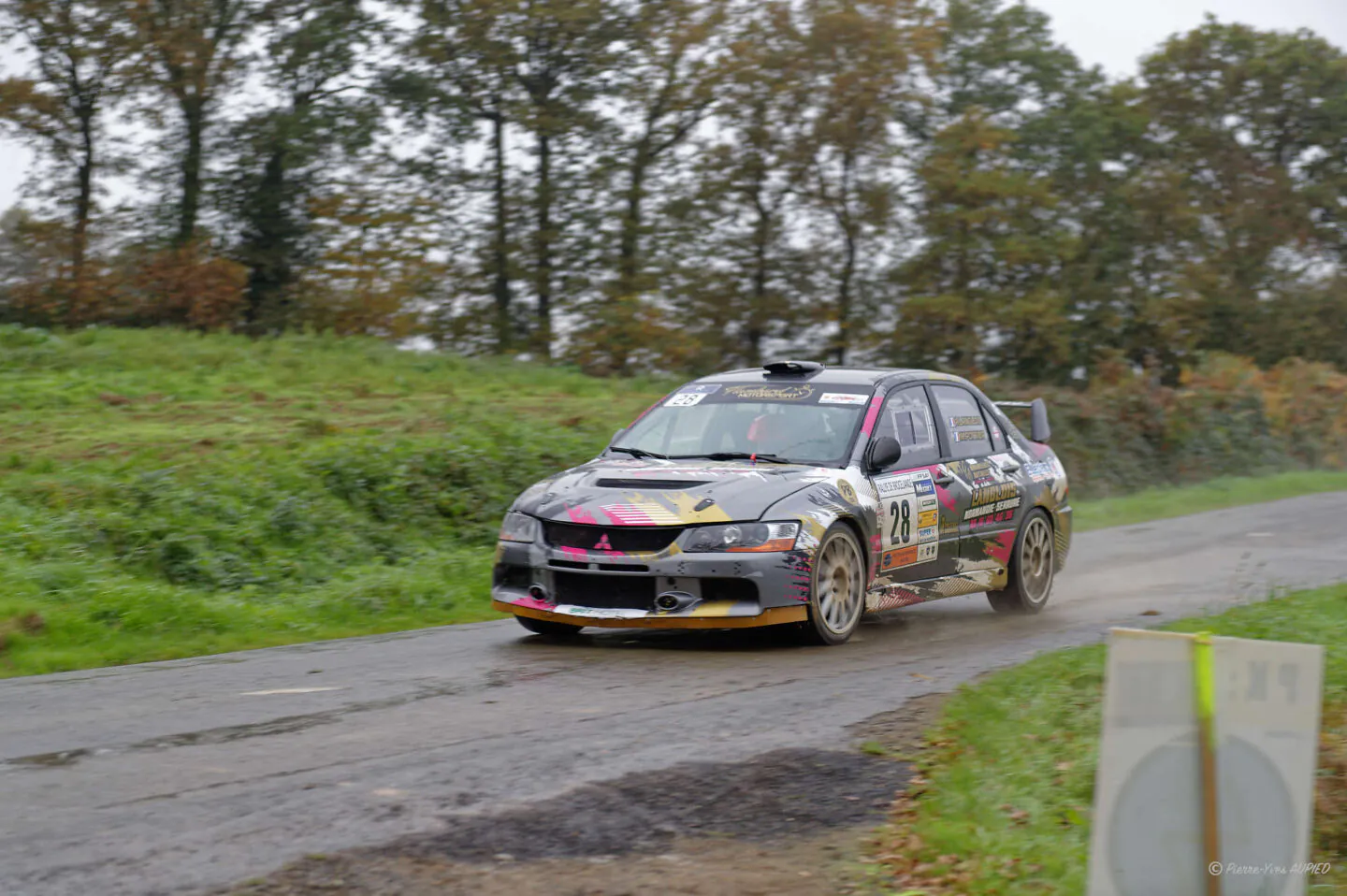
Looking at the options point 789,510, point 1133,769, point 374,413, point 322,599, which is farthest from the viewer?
point 374,413

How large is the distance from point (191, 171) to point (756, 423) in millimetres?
23978

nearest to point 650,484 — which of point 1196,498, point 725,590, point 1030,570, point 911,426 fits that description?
point 725,590

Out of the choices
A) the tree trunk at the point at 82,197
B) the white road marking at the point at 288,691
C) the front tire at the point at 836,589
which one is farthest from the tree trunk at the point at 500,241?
the white road marking at the point at 288,691

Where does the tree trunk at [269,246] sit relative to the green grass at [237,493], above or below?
above

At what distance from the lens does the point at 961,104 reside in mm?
40875

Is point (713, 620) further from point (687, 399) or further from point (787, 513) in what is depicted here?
point (687, 399)

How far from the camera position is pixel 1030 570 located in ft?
37.9

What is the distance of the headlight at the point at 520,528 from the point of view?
29.9 feet

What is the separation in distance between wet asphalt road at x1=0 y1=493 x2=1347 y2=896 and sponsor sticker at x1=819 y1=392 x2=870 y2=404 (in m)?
1.56

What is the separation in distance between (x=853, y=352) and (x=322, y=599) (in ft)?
81.5

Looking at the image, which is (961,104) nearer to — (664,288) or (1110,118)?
(1110,118)

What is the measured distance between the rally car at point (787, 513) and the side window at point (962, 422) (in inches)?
0.7

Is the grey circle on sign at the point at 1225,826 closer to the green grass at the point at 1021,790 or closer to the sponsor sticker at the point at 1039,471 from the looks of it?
the green grass at the point at 1021,790

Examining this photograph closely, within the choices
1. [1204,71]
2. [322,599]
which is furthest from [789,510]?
[1204,71]
